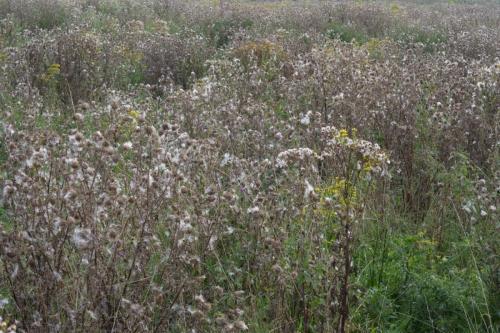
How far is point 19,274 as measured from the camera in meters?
2.73

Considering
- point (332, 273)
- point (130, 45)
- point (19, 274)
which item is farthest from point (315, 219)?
point (130, 45)

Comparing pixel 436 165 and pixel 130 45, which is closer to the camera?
pixel 436 165

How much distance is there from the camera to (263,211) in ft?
10.6

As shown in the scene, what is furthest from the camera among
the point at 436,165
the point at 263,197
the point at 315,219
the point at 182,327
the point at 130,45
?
the point at 130,45

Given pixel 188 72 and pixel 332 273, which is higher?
pixel 332 273

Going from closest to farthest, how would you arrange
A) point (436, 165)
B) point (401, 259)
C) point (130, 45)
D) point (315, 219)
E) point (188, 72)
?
point (315, 219), point (401, 259), point (436, 165), point (188, 72), point (130, 45)

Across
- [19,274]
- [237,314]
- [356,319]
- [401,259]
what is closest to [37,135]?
[19,274]

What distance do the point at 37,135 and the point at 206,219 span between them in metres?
1.01

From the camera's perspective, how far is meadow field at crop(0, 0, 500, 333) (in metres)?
2.70

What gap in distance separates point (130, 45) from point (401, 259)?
7.45 m

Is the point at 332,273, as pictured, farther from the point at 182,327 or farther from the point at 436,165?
the point at 436,165

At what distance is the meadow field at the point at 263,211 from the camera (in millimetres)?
2699

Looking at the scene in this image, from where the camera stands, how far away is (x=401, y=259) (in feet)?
11.9

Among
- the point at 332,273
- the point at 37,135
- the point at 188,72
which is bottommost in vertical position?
the point at 188,72
